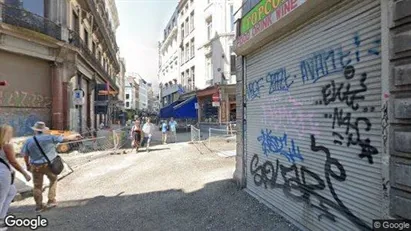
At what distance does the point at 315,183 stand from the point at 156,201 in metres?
3.60

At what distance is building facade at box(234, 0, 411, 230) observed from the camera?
3.15m

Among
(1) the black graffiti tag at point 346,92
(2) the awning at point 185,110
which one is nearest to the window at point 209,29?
(2) the awning at point 185,110

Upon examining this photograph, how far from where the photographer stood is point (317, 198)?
14.7 feet

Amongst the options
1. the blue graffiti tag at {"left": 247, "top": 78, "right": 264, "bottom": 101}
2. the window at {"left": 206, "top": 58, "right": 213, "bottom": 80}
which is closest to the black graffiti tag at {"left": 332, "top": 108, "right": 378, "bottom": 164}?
the blue graffiti tag at {"left": 247, "top": 78, "right": 264, "bottom": 101}

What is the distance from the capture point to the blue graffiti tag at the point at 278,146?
5.14 metres

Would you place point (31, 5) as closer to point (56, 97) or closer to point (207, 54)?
point (56, 97)

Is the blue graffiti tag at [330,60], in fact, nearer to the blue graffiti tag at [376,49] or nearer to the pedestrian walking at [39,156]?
the blue graffiti tag at [376,49]

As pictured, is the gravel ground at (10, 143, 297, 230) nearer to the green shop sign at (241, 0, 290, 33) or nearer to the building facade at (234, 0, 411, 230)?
the building facade at (234, 0, 411, 230)

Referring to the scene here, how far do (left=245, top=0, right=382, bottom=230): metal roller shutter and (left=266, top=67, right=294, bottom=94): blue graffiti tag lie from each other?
2 cm

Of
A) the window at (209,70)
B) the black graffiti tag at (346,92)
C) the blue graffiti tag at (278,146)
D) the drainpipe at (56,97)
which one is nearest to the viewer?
the black graffiti tag at (346,92)

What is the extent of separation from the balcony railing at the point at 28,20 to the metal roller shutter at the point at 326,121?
39.7 feet

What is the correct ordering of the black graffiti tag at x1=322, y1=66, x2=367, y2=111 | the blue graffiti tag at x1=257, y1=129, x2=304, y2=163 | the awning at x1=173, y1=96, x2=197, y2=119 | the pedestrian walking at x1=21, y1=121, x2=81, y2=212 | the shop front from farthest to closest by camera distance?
the shop front < the awning at x1=173, y1=96, x2=197, y2=119 < the pedestrian walking at x1=21, y1=121, x2=81, y2=212 < the blue graffiti tag at x1=257, y1=129, x2=304, y2=163 < the black graffiti tag at x1=322, y1=66, x2=367, y2=111

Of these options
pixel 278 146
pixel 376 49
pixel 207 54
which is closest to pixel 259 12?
pixel 278 146

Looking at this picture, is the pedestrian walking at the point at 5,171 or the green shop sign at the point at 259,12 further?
the green shop sign at the point at 259,12
